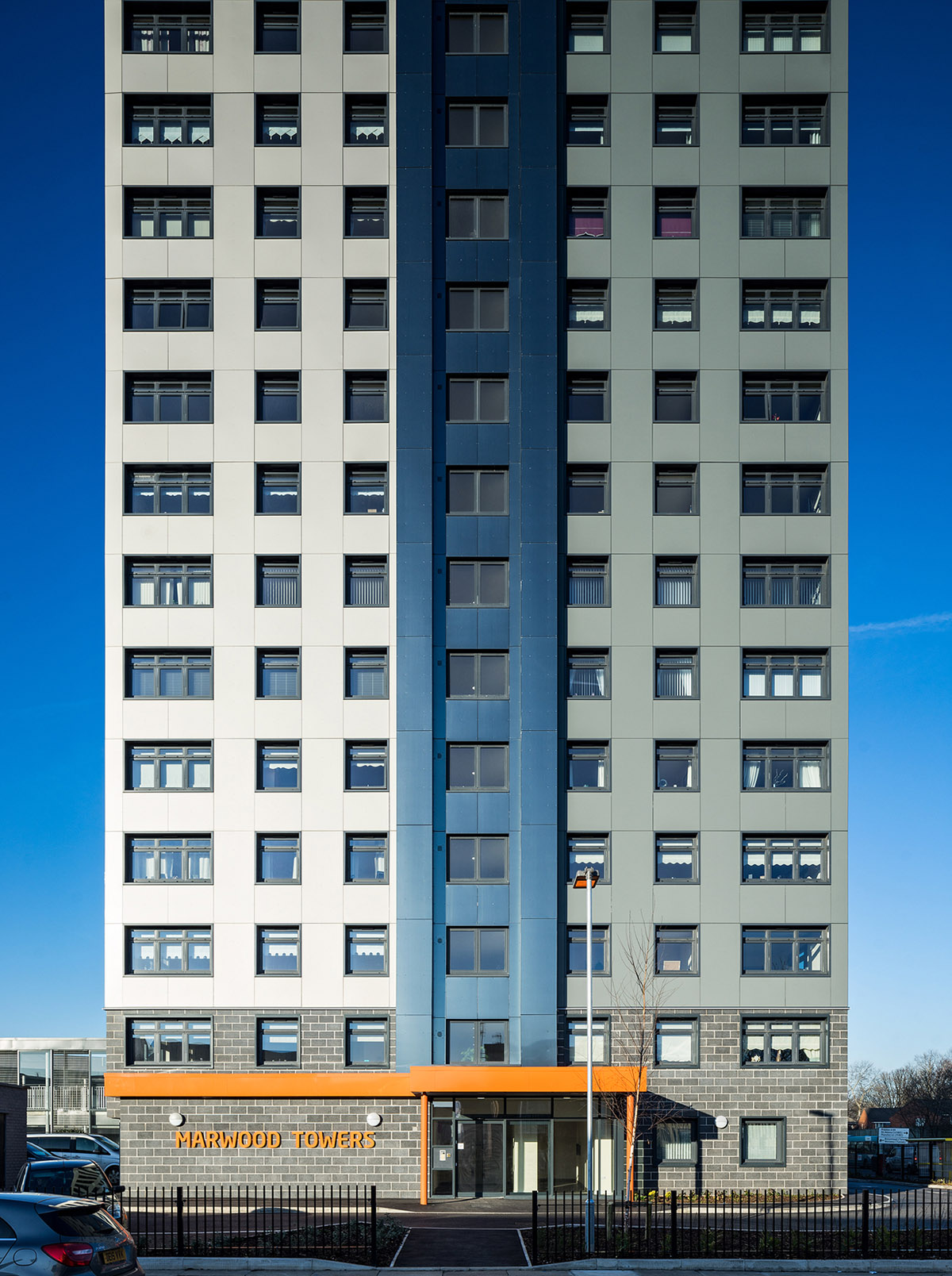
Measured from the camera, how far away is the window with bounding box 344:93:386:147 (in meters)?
40.9

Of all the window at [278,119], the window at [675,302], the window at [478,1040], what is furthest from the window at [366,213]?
the window at [478,1040]

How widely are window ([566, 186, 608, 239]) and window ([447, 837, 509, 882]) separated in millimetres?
20451

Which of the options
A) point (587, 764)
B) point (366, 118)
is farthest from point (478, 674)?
point (366, 118)

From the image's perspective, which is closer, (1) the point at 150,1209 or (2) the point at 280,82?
(1) the point at 150,1209

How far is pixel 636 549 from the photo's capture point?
1556 inches

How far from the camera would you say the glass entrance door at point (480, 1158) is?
116 ft

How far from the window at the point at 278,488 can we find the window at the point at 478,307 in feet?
23.8

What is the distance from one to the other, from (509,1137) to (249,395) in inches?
971

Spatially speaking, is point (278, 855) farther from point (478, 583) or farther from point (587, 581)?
point (587, 581)

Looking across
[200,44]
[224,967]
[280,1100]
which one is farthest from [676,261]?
[280,1100]

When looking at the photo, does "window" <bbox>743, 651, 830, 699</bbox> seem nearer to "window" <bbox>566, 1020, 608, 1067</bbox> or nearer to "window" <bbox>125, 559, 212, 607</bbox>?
"window" <bbox>566, 1020, 608, 1067</bbox>

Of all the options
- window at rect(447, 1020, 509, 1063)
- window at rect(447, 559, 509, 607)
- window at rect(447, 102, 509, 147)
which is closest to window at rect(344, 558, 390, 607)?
window at rect(447, 559, 509, 607)

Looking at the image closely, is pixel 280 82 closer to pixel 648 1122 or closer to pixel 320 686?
pixel 320 686

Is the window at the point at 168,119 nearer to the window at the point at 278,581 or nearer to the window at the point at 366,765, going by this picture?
the window at the point at 278,581
